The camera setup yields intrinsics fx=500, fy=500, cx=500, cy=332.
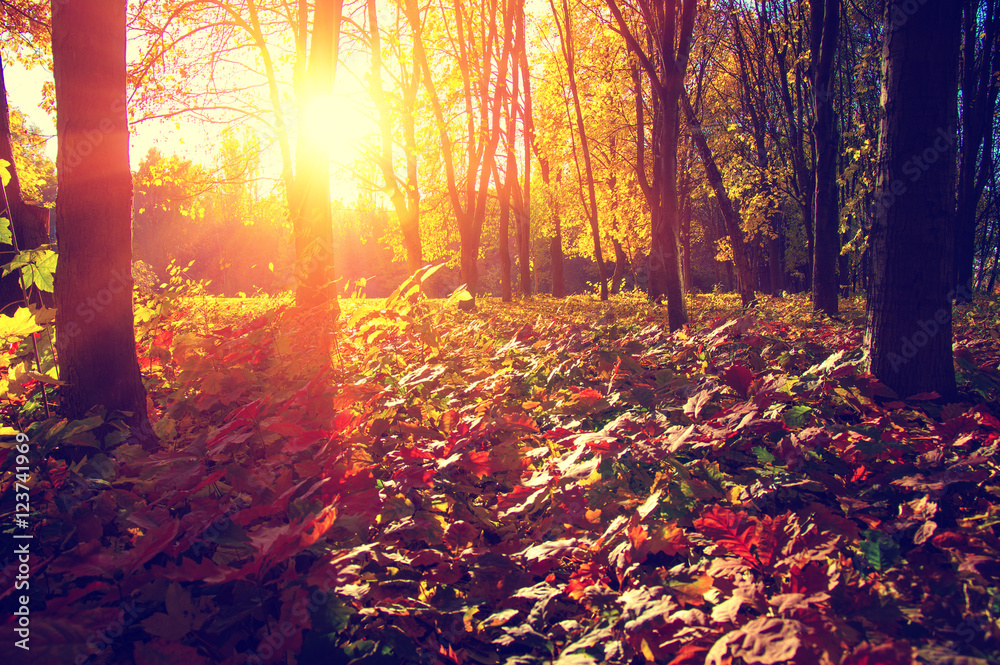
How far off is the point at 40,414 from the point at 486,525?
2691 mm

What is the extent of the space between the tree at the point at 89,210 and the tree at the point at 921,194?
4578 millimetres

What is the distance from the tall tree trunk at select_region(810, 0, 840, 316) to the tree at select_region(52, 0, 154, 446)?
855cm

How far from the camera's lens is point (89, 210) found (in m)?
2.81

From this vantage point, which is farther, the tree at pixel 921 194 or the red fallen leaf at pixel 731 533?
the tree at pixel 921 194

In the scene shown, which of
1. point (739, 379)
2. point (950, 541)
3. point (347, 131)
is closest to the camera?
point (950, 541)

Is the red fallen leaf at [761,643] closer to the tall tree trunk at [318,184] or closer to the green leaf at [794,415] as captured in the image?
the green leaf at [794,415]

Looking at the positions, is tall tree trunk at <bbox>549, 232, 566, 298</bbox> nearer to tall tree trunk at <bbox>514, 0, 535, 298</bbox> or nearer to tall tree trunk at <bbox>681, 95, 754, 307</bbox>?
tall tree trunk at <bbox>514, 0, 535, 298</bbox>

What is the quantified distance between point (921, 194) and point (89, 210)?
4979 mm

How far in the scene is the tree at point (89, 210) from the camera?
2781mm

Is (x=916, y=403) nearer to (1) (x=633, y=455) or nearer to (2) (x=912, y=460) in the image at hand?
(2) (x=912, y=460)

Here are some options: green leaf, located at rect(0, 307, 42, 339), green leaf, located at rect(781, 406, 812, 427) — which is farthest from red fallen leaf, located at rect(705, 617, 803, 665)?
green leaf, located at rect(0, 307, 42, 339)

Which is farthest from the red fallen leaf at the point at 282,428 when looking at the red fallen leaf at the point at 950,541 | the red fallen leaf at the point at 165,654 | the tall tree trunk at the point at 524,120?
the tall tree trunk at the point at 524,120

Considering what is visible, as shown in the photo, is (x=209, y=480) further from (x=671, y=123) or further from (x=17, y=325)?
(x=671, y=123)

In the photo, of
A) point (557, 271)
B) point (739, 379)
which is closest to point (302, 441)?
point (739, 379)
